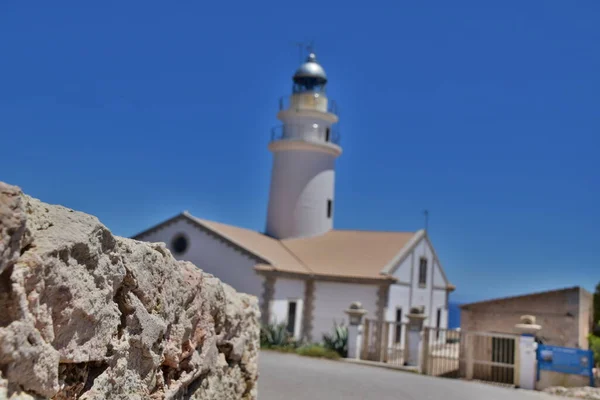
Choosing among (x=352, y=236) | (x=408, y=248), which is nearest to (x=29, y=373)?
(x=408, y=248)

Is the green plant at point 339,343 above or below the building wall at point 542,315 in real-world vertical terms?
below

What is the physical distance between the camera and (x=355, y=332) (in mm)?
18078

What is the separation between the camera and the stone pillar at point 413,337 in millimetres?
16834

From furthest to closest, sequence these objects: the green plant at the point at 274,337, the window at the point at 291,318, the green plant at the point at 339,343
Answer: the window at the point at 291,318 → the green plant at the point at 274,337 → the green plant at the point at 339,343

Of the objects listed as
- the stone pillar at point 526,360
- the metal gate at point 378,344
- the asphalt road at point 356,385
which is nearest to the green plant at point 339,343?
the metal gate at point 378,344

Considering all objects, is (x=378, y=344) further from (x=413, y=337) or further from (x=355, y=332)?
(x=413, y=337)

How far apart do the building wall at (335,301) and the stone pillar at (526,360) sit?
788 cm

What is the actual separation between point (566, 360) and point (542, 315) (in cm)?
512

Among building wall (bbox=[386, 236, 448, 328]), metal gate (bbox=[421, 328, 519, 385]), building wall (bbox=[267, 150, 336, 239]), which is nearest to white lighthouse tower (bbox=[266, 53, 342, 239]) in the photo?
building wall (bbox=[267, 150, 336, 239])

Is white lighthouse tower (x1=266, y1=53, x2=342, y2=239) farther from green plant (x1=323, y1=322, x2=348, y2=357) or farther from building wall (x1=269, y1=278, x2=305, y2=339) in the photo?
green plant (x1=323, y1=322, x2=348, y2=357)

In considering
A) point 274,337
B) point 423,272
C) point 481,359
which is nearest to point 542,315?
point 481,359

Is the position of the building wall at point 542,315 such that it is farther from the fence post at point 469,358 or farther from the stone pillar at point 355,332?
the stone pillar at point 355,332

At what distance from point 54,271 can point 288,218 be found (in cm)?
Answer: 2444

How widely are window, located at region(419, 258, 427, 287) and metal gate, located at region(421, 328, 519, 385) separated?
31.6 ft
